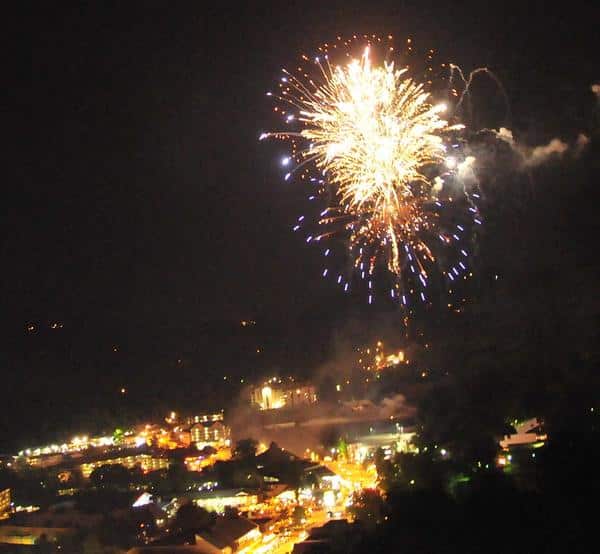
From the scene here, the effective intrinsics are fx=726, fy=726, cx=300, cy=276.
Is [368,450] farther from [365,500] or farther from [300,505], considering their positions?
[365,500]

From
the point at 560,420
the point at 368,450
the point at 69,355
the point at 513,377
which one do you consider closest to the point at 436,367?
the point at 368,450

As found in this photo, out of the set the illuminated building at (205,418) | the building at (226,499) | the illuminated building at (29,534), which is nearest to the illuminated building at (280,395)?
the illuminated building at (205,418)

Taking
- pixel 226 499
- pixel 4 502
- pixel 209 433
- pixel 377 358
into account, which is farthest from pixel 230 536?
pixel 377 358

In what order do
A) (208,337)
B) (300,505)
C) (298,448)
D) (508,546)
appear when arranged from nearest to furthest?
(508,546) < (300,505) < (298,448) < (208,337)

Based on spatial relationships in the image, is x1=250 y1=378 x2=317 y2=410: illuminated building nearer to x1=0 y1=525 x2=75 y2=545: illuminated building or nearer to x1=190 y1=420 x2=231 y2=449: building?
x1=190 y1=420 x2=231 y2=449: building

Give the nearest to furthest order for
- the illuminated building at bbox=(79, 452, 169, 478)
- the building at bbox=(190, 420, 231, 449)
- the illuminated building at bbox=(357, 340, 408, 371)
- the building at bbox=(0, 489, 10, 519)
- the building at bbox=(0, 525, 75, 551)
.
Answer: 1. the building at bbox=(0, 525, 75, 551)
2. the building at bbox=(0, 489, 10, 519)
3. the illuminated building at bbox=(79, 452, 169, 478)
4. the building at bbox=(190, 420, 231, 449)
5. the illuminated building at bbox=(357, 340, 408, 371)

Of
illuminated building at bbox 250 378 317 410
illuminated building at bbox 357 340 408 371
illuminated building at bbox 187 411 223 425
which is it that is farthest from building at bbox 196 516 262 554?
illuminated building at bbox 357 340 408 371

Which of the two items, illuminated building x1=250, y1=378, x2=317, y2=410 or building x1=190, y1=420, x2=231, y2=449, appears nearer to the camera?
building x1=190, y1=420, x2=231, y2=449
